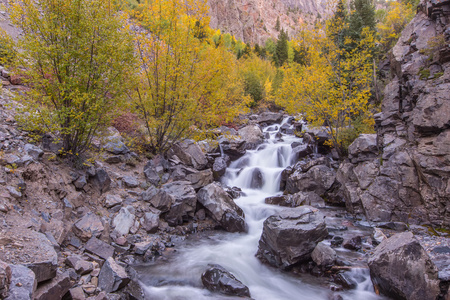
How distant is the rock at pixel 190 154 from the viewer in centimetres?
1429

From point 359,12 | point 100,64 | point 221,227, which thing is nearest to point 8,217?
point 100,64

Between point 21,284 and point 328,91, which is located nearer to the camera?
point 21,284

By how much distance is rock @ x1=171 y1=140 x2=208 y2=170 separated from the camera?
14.3 meters

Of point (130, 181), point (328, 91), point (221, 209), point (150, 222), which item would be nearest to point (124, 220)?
point (150, 222)

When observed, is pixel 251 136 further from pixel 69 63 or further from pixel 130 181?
pixel 69 63

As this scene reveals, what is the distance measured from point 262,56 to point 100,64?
57750 mm

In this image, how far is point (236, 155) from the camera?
19031 millimetres

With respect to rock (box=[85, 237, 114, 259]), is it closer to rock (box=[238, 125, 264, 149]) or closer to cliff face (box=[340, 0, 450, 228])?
cliff face (box=[340, 0, 450, 228])

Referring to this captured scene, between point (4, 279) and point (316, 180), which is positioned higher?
point (316, 180)

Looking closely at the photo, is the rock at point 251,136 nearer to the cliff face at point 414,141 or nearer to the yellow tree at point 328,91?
the yellow tree at point 328,91

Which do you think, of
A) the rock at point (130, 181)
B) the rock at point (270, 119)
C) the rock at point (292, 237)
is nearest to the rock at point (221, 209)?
the rock at point (292, 237)

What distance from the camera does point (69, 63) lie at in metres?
8.25

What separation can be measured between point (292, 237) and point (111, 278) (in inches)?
203

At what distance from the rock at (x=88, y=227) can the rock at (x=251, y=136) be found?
49.1 feet
